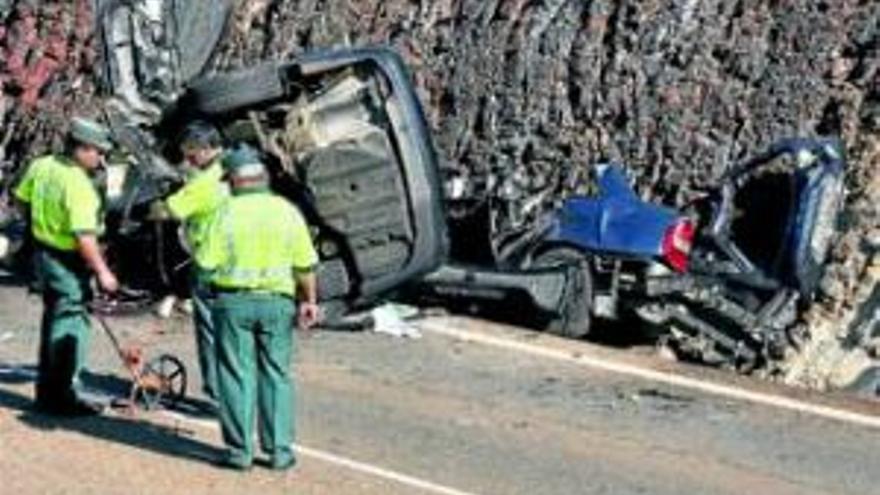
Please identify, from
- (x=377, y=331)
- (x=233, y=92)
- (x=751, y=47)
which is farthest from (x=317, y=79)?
(x=751, y=47)

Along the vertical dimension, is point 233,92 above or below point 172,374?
above

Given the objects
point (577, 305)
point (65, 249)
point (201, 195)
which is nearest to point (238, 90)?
point (577, 305)

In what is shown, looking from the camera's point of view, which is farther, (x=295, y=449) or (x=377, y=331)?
(x=377, y=331)

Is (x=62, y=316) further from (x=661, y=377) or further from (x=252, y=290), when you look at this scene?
(x=661, y=377)

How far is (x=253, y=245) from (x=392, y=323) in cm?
537

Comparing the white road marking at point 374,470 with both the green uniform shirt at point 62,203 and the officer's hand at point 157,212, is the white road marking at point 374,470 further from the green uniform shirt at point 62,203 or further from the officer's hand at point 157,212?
the officer's hand at point 157,212

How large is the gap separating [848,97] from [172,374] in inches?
285

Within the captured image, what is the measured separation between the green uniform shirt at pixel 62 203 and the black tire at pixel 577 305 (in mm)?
5092

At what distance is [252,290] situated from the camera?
1131 centimetres

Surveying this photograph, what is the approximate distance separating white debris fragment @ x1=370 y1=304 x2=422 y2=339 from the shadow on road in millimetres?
3931

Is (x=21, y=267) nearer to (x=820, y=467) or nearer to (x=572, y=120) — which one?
(x=572, y=120)

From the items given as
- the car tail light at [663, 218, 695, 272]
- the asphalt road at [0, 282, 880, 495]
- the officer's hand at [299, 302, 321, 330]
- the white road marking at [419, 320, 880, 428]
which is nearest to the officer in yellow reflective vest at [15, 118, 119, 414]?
the asphalt road at [0, 282, 880, 495]

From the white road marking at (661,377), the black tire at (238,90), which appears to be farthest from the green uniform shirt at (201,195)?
the white road marking at (661,377)

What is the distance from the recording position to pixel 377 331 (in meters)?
16.5
